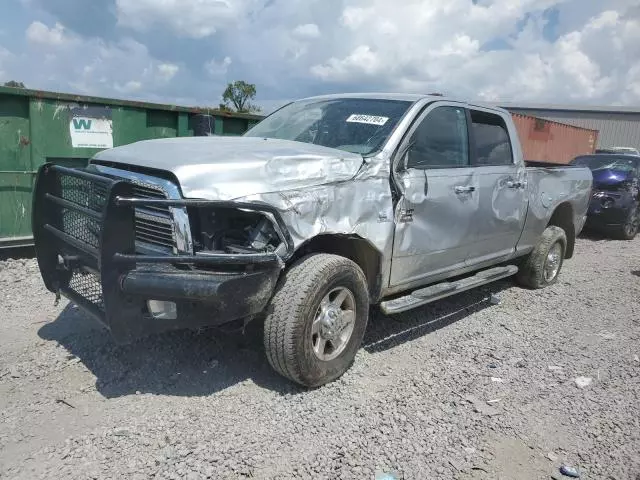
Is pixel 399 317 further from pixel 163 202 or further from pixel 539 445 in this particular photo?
pixel 163 202

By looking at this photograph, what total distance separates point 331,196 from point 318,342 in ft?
3.06

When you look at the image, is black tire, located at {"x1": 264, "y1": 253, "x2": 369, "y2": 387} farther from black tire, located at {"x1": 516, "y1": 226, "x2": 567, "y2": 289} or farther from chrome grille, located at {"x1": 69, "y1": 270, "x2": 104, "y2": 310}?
black tire, located at {"x1": 516, "y1": 226, "x2": 567, "y2": 289}

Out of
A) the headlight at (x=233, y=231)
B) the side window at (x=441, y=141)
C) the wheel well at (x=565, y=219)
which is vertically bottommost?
the wheel well at (x=565, y=219)

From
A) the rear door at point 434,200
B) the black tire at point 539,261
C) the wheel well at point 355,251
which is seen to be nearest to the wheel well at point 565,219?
the black tire at point 539,261

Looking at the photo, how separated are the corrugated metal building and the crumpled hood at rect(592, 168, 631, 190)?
38707 mm

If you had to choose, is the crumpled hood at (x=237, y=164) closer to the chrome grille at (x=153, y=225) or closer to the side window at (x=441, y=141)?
the chrome grille at (x=153, y=225)

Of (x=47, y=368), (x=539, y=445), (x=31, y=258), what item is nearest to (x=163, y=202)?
(x=47, y=368)

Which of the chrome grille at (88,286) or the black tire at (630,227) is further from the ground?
the chrome grille at (88,286)

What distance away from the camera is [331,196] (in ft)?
11.4

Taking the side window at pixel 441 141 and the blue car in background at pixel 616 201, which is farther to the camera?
the blue car in background at pixel 616 201

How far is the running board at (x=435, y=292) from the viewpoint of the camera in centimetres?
398

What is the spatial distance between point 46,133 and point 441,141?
167 inches

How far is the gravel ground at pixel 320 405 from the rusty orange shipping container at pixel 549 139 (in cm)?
1548

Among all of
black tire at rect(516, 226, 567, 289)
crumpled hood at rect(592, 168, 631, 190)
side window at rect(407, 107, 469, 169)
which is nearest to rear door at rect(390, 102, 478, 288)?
side window at rect(407, 107, 469, 169)
